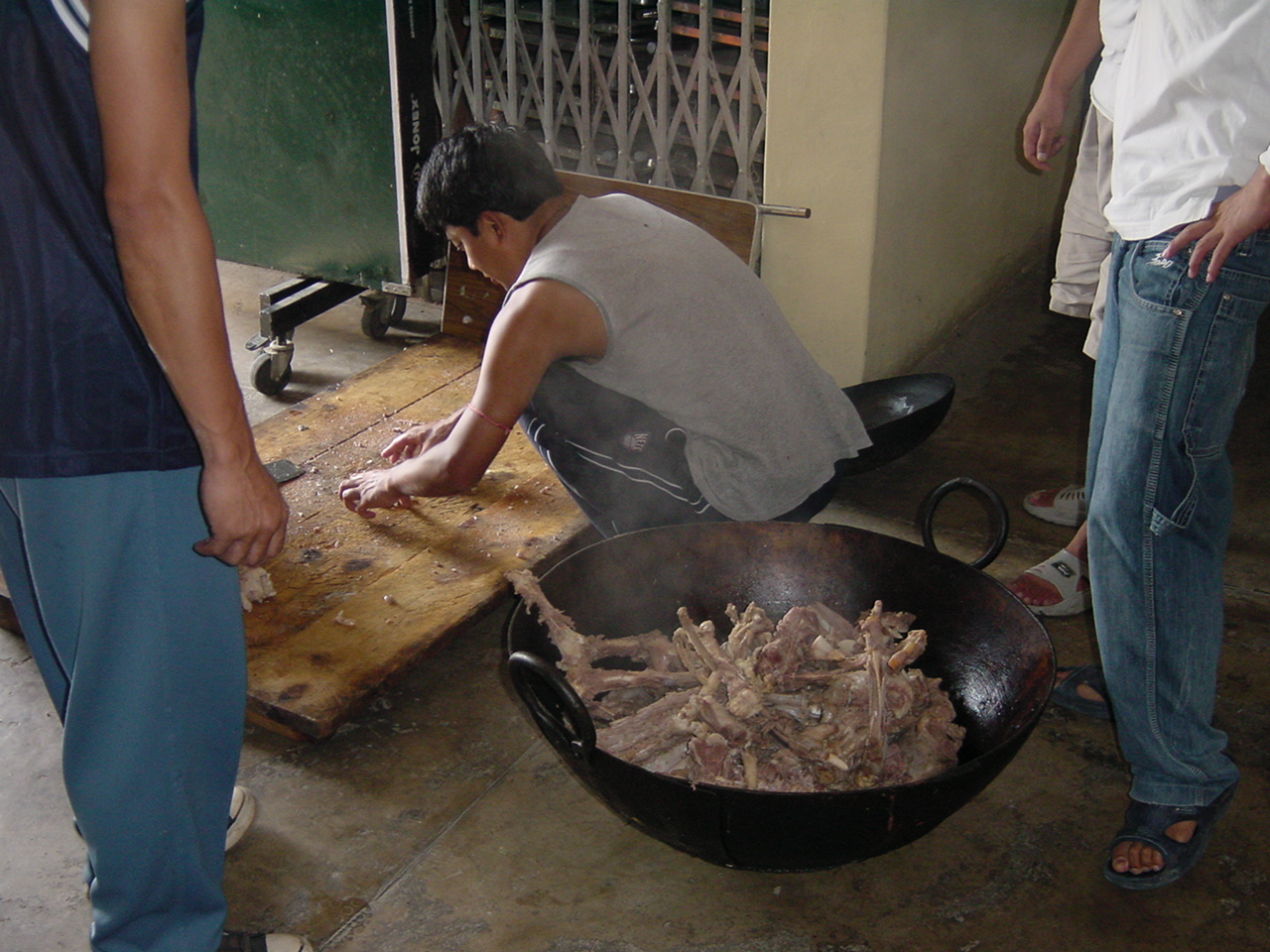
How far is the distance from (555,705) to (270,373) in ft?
9.50

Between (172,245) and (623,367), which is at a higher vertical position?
(172,245)

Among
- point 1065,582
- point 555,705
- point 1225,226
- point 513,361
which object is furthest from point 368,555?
point 1225,226

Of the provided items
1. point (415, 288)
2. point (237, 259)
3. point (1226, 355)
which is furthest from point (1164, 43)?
point (237, 259)

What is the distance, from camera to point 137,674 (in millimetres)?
1644

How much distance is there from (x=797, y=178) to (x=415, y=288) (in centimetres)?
198

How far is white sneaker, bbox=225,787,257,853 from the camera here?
2232 mm

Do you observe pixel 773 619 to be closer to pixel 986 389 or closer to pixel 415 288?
pixel 986 389

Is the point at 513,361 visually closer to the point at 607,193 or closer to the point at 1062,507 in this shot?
the point at 607,193

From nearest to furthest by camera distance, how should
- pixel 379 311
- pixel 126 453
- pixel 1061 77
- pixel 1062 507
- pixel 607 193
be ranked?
pixel 126 453 → pixel 1061 77 → pixel 1062 507 → pixel 607 193 → pixel 379 311

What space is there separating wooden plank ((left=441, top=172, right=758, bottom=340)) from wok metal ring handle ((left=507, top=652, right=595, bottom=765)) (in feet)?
6.40

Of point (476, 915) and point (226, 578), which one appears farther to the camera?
point (476, 915)

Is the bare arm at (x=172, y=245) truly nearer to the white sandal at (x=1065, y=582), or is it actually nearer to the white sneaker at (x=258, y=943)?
the white sneaker at (x=258, y=943)

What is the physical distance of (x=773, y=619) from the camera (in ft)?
A: 8.05

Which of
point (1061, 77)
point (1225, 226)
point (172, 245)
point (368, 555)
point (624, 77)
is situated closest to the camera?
point (172, 245)
